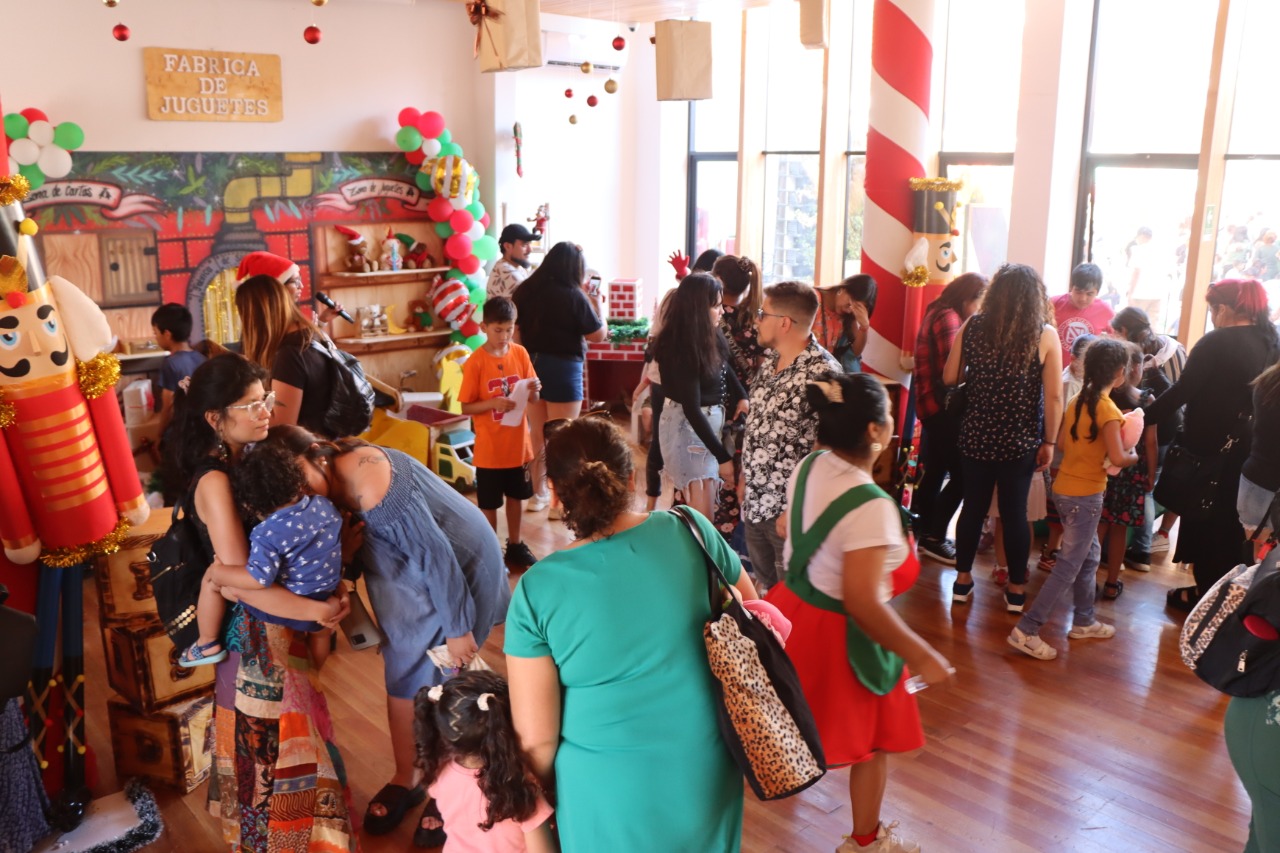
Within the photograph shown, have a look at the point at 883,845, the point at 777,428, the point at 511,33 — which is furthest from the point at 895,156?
the point at 883,845

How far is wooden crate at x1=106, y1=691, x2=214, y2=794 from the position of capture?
135 inches

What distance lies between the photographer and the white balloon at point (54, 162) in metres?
Result: 5.81

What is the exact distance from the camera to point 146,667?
3.40 metres

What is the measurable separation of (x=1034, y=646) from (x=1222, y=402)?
1287 mm

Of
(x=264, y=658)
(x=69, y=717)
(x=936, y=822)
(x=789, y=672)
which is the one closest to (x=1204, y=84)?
(x=936, y=822)

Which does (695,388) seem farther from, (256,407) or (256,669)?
(256,669)

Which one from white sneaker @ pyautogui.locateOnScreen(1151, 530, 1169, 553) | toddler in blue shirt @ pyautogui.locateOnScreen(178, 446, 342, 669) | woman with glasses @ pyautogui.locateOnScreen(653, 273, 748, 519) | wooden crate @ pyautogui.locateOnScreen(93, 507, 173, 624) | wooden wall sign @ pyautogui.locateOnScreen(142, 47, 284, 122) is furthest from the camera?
wooden wall sign @ pyautogui.locateOnScreen(142, 47, 284, 122)

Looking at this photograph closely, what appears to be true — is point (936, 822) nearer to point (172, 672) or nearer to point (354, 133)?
point (172, 672)

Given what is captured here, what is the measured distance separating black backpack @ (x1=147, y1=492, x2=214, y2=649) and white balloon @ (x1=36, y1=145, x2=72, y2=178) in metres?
3.96

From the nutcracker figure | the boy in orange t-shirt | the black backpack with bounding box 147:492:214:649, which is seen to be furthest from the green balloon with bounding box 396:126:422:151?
the black backpack with bounding box 147:492:214:649

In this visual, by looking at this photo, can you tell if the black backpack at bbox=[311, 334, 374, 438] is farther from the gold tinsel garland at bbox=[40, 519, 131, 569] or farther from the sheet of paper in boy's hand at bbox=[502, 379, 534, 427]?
the sheet of paper in boy's hand at bbox=[502, 379, 534, 427]

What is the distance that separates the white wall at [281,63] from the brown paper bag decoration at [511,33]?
2.82 metres

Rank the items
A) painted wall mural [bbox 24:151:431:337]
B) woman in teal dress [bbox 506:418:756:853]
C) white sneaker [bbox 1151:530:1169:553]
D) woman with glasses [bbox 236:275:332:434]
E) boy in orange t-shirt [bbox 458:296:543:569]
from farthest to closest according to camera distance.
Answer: painted wall mural [bbox 24:151:431:337] < white sneaker [bbox 1151:530:1169:553] < boy in orange t-shirt [bbox 458:296:543:569] < woman with glasses [bbox 236:275:332:434] < woman in teal dress [bbox 506:418:756:853]

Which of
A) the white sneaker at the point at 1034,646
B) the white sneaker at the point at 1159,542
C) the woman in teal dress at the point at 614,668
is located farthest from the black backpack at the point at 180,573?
the white sneaker at the point at 1159,542
